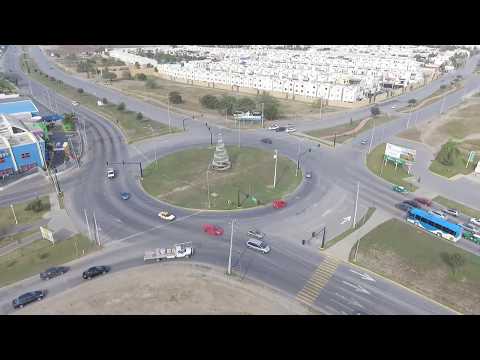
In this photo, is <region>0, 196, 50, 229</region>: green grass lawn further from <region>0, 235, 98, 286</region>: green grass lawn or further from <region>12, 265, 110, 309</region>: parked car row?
<region>12, 265, 110, 309</region>: parked car row

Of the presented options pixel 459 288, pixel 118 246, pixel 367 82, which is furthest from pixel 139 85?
pixel 459 288

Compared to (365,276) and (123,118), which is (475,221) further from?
(123,118)

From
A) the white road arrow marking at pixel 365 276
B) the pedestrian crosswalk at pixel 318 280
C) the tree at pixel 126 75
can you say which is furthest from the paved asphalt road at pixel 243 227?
the tree at pixel 126 75

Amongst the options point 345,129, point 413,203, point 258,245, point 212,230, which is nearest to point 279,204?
point 258,245

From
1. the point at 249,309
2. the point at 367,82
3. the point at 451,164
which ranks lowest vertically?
the point at 249,309

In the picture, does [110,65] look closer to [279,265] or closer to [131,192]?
[131,192]

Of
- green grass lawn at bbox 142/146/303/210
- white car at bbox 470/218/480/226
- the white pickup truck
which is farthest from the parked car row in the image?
white car at bbox 470/218/480/226

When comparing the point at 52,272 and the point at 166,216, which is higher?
the point at 166,216
